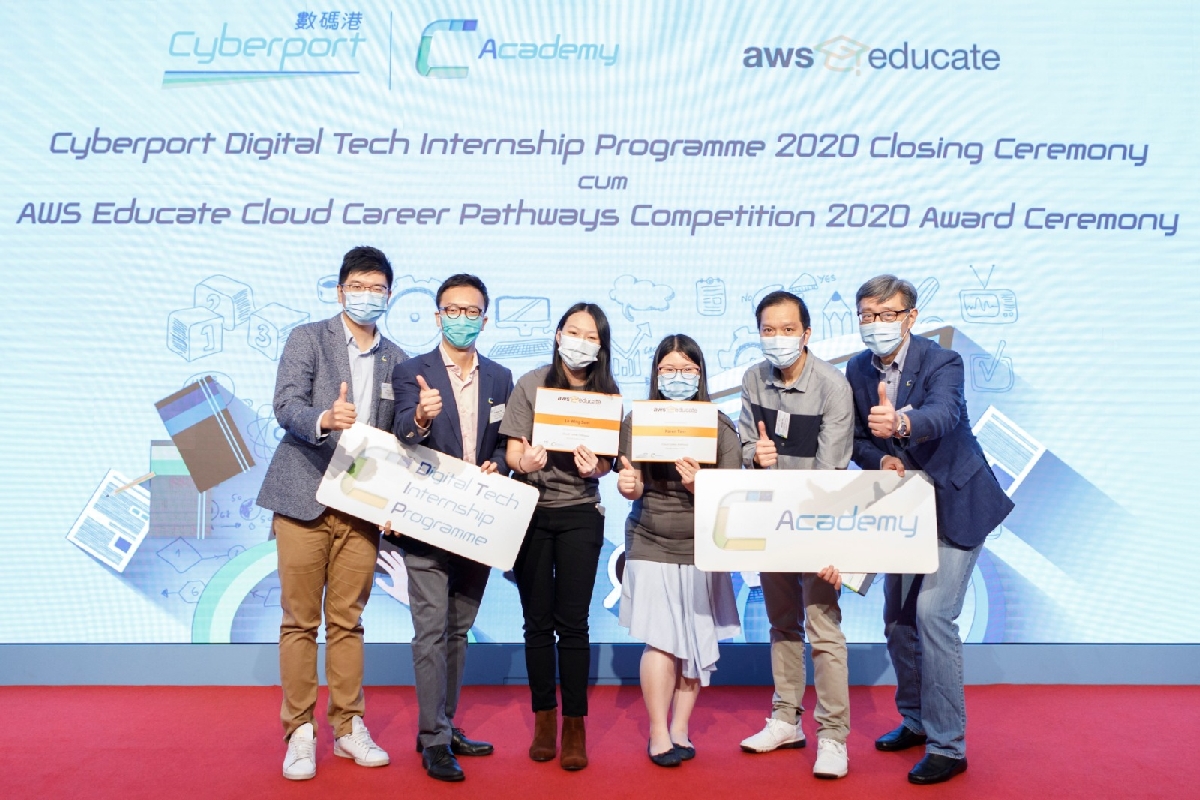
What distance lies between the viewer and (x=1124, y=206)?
4102 mm

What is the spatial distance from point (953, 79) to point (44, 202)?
14.3ft

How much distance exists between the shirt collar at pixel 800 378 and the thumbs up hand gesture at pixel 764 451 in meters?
0.15

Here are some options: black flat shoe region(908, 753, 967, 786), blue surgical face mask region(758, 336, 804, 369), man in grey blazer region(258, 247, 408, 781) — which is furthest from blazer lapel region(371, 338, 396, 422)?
black flat shoe region(908, 753, 967, 786)

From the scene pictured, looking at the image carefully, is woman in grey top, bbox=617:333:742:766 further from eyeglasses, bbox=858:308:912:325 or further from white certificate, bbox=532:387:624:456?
eyeglasses, bbox=858:308:912:325

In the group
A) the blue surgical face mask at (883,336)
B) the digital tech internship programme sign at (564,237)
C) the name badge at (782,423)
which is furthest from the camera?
the digital tech internship programme sign at (564,237)

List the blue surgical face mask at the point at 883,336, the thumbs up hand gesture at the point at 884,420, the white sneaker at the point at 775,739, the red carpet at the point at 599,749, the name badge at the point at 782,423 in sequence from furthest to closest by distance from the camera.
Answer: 1. the white sneaker at the point at 775,739
2. the name badge at the point at 782,423
3. the blue surgical face mask at the point at 883,336
4. the red carpet at the point at 599,749
5. the thumbs up hand gesture at the point at 884,420

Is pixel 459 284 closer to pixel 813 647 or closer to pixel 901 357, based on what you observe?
pixel 901 357

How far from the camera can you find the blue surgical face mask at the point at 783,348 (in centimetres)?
282

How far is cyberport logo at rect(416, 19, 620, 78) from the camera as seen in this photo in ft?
13.3

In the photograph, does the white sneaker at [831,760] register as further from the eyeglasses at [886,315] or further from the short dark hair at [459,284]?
the short dark hair at [459,284]

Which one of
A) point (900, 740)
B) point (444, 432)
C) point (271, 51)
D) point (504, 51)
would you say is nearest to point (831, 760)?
point (900, 740)

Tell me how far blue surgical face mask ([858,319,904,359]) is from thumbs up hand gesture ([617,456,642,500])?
875mm

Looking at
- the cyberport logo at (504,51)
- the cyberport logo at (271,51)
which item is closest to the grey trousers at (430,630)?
the cyberport logo at (504,51)

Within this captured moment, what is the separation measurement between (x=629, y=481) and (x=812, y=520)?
61 centimetres
